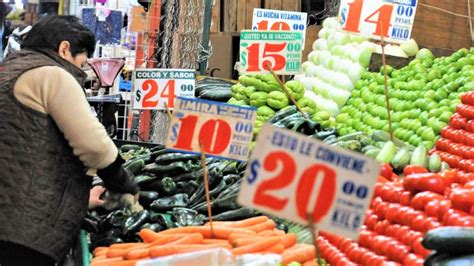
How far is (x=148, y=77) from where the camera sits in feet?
23.0

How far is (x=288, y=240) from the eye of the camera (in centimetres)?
441

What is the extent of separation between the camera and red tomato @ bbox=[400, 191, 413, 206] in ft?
12.3

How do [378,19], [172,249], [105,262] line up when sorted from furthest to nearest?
[378,19] < [105,262] < [172,249]

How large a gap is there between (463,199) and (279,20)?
5961 millimetres

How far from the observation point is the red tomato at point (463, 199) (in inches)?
129

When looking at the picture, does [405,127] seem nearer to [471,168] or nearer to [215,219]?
[471,168]

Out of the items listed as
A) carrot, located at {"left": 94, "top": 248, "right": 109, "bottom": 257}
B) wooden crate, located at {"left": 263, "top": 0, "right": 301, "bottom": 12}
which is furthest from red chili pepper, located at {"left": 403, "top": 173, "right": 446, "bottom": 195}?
wooden crate, located at {"left": 263, "top": 0, "right": 301, "bottom": 12}

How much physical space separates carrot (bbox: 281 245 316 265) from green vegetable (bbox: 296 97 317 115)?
10.8 feet

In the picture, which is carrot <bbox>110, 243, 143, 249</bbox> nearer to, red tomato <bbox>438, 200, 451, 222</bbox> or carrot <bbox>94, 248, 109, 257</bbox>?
carrot <bbox>94, 248, 109, 257</bbox>

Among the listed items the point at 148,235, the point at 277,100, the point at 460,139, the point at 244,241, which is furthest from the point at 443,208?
the point at 277,100

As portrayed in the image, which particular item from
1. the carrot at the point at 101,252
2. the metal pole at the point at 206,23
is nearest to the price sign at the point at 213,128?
the carrot at the point at 101,252

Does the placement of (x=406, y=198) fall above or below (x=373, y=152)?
above

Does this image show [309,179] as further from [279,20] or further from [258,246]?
[279,20]

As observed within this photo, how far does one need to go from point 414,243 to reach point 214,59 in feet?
26.7
